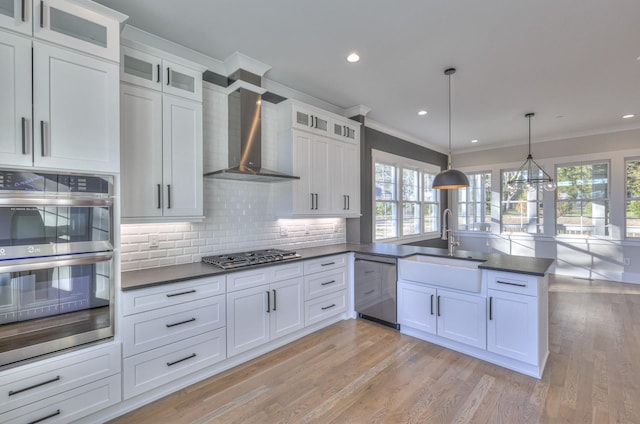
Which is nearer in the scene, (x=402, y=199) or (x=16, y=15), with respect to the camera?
(x=16, y=15)

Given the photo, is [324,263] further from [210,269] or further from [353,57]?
[353,57]

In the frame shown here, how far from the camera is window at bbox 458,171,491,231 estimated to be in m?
7.07

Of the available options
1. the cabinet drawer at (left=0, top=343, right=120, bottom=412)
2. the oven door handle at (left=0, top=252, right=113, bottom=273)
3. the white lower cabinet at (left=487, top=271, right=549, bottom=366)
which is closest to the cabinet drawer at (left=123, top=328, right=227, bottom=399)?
the cabinet drawer at (left=0, top=343, right=120, bottom=412)

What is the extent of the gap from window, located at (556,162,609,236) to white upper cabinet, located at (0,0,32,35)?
7988 millimetres

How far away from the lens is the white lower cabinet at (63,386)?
168 cm

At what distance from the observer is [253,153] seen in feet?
10.3

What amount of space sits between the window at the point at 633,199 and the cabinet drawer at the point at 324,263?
566 centimetres

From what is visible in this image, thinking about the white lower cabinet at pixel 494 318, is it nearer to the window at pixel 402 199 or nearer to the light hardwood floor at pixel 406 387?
the light hardwood floor at pixel 406 387

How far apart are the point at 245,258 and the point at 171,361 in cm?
102

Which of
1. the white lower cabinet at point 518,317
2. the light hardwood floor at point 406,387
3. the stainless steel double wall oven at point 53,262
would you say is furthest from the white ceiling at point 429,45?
the light hardwood floor at point 406,387

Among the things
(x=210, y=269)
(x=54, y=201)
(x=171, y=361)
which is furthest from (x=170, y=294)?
(x=54, y=201)

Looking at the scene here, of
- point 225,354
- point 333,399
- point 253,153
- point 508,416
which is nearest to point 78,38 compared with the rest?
point 253,153

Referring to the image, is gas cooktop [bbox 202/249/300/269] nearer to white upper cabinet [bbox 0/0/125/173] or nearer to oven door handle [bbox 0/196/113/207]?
oven door handle [bbox 0/196/113/207]

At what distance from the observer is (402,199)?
5824 millimetres
